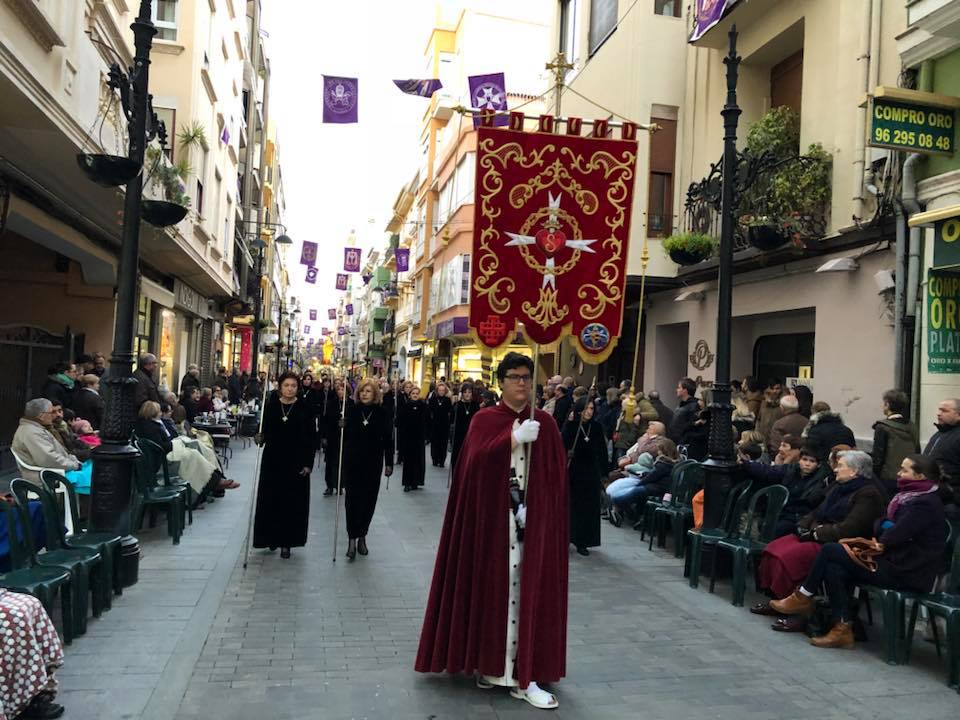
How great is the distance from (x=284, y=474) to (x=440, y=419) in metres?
9.04

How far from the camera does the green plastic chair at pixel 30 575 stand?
472cm

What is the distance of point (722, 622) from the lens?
6395 millimetres

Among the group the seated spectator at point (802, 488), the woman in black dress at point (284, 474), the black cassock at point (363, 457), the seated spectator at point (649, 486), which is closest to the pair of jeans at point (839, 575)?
the seated spectator at point (802, 488)

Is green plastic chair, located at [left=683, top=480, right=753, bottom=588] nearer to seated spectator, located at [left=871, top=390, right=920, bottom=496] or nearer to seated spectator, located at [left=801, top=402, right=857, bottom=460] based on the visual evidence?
seated spectator, located at [left=801, top=402, right=857, bottom=460]

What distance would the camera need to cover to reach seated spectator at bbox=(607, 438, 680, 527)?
32.0ft

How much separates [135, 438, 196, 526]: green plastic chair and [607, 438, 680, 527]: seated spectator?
5486 mm

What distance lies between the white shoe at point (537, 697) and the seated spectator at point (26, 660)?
8.25 ft

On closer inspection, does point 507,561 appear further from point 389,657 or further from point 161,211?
point 161,211

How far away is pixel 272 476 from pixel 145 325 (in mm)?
12795

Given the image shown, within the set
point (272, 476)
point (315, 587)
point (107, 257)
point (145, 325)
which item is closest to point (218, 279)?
point (145, 325)

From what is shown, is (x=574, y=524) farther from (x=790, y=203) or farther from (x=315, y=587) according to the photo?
(x=790, y=203)

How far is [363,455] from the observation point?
833 cm

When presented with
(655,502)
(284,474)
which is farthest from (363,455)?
(655,502)

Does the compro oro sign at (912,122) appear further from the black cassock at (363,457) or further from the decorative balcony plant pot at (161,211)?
the decorative balcony plant pot at (161,211)
